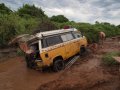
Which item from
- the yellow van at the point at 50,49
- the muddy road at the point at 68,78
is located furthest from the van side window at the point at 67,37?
the muddy road at the point at 68,78

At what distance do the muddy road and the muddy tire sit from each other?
318 mm

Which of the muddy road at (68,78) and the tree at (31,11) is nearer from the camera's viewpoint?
the muddy road at (68,78)

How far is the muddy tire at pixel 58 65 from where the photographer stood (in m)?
12.0

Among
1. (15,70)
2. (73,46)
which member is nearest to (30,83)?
(15,70)

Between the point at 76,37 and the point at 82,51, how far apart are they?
4.28 ft

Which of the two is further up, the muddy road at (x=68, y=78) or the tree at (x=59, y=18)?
the tree at (x=59, y=18)

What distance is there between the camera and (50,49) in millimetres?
11695

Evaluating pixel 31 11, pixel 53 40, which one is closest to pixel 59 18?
pixel 31 11

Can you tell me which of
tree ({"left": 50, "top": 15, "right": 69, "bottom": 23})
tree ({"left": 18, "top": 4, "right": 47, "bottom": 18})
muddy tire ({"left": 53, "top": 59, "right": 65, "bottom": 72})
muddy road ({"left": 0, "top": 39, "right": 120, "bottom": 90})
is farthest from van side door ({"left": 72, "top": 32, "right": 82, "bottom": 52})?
tree ({"left": 50, "top": 15, "right": 69, "bottom": 23})

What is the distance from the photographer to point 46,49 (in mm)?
11492

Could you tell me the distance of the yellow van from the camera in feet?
37.7

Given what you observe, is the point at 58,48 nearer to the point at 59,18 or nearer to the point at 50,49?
the point at 50,49

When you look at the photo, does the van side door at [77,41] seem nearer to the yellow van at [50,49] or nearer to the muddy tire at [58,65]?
the yellow van at [50,49]

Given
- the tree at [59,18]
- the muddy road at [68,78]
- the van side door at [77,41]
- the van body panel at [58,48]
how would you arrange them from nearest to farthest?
1. the muddy road at [68,78]
2. the van body panel at [58,48]
3. the van side door at [77,41]
4. the tree at [59,18]
